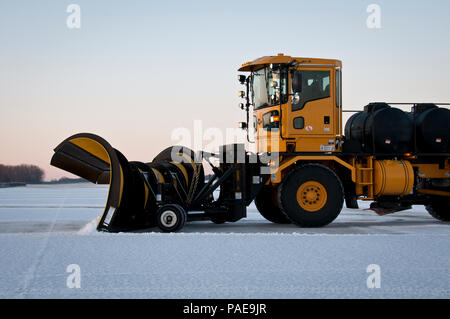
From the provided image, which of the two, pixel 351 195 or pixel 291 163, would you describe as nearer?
pixel 291 163

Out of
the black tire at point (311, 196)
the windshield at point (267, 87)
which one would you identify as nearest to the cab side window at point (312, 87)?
the windshield at point (267, 87)

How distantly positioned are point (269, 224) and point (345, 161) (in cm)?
230

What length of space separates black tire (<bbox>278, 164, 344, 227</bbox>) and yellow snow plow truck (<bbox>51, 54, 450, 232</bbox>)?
21 mm

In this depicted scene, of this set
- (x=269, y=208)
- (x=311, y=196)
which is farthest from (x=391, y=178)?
(x=269, y=208)

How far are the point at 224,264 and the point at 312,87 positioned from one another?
230 inches

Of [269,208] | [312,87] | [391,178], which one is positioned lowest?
[269,208]

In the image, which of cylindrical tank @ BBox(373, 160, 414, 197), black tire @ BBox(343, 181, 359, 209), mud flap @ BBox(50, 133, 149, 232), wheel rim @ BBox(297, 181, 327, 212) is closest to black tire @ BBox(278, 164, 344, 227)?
wheel rim @ BBox(297, 181, 327, 212)

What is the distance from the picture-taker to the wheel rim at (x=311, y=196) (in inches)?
429

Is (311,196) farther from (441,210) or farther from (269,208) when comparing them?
(441,210)

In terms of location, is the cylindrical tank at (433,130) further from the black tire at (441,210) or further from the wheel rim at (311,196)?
the wheel rim at (311,196)

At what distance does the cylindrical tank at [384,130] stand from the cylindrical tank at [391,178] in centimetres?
35

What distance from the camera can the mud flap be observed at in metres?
9.66

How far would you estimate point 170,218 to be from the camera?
33.1 ft

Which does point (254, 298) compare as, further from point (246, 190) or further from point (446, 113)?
point (446, 113)
